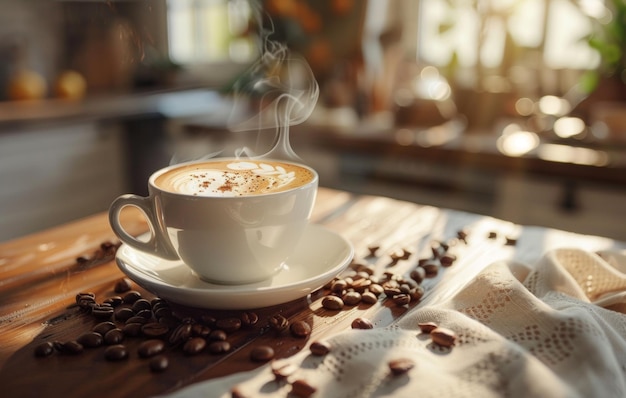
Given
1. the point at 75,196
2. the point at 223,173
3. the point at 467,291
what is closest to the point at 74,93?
the point at 75,196

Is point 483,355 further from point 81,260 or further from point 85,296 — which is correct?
point 81,260

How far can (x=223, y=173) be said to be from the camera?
0.81 metres

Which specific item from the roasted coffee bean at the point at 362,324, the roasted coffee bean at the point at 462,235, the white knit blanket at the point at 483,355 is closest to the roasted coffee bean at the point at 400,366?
the white knit blanket at the point at 483,355

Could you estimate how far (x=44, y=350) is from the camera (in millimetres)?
595

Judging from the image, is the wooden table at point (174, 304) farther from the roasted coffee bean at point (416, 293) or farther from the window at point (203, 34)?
the window at point (203, 34)

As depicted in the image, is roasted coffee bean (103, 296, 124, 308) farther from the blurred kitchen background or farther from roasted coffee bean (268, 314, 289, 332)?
the blurred kitchen background

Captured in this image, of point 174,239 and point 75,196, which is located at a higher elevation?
point 174,239

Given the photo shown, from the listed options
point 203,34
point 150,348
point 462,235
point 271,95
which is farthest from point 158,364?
point 203,34

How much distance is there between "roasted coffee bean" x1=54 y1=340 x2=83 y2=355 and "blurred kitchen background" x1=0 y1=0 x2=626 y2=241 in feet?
4.83

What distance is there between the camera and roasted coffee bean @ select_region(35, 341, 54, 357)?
59cm

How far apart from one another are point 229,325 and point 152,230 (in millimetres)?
192

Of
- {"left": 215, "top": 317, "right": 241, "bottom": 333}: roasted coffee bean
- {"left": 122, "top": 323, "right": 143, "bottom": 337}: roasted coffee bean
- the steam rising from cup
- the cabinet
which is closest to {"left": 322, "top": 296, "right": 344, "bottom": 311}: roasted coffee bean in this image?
{"left": 215, "top": 317, "right": 241, "bottom": 333}: roasted coffee bean

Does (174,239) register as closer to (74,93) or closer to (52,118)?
(52,118)

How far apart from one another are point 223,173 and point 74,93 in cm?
267
